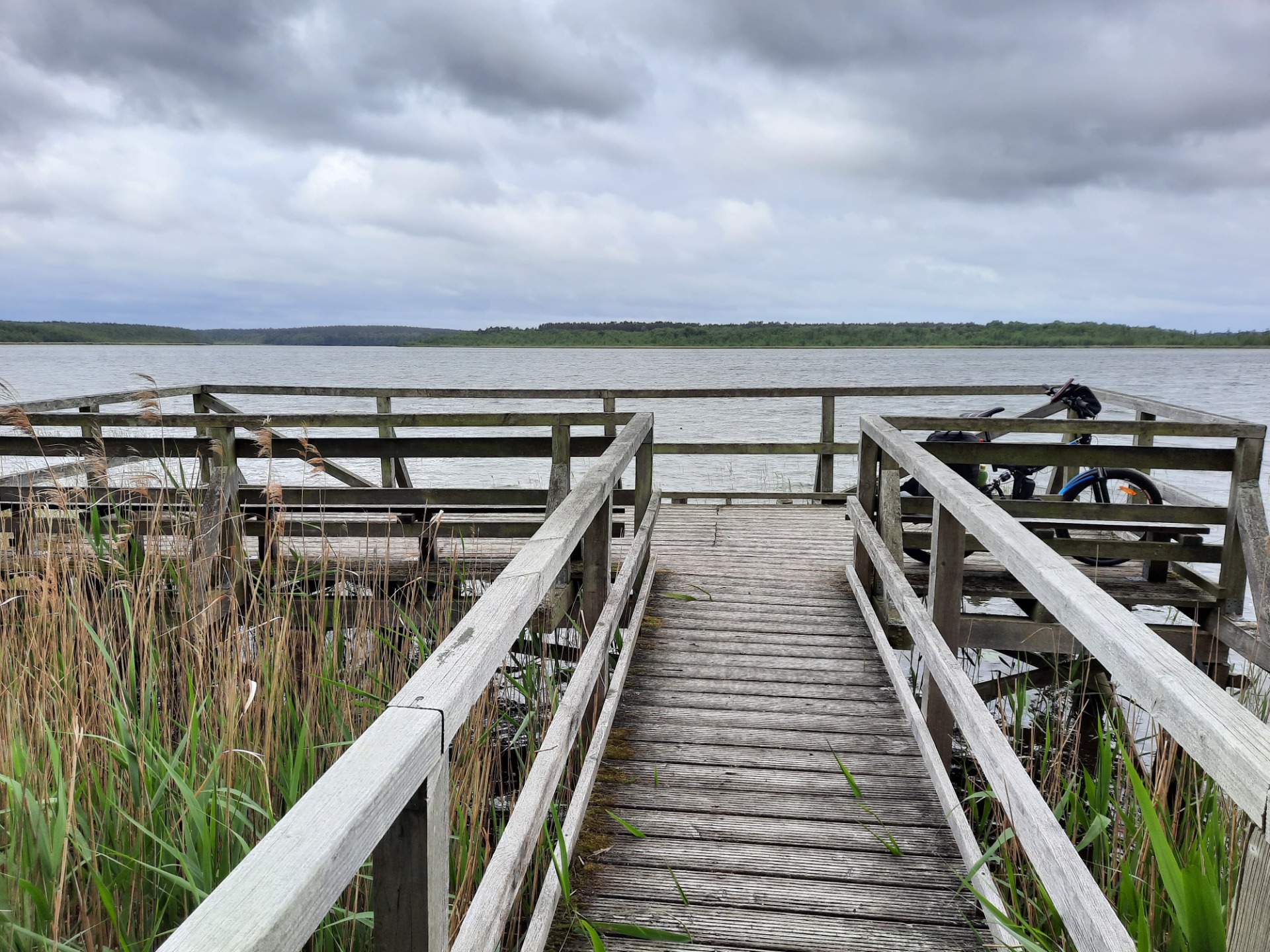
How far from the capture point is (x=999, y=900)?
2086 mm

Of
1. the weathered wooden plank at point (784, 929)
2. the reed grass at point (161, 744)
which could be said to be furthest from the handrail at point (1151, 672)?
A: the reed grass at point (161, 744)

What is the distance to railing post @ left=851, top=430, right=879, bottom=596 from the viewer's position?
4.66m

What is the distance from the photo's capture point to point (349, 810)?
2.99ft

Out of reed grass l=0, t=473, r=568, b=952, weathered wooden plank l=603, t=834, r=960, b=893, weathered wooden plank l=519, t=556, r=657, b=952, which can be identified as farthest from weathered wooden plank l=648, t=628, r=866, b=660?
weathered wooden plank l=603, t=834, r=960, b=893

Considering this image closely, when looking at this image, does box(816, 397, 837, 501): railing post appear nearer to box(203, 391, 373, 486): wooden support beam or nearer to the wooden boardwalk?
the wooden boardwalk

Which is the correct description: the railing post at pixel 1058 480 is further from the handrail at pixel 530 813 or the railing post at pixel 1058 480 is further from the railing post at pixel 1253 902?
the railing post at pixel 1253 902

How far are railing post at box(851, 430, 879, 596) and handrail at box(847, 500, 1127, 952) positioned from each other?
1736 mm

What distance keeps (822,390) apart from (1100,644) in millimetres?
6058

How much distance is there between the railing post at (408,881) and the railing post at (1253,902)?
3.38 feet

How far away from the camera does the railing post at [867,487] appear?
4.66 metres

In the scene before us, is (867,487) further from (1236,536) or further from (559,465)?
(1236,536)

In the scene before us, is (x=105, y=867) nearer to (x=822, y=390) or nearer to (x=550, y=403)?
(x=822, y=390)

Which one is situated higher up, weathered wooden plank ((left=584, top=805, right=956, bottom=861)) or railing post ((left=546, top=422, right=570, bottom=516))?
railing post ((left=546, top=422, right=570, bottom=516))

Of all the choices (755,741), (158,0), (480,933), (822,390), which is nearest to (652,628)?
(755,741)
